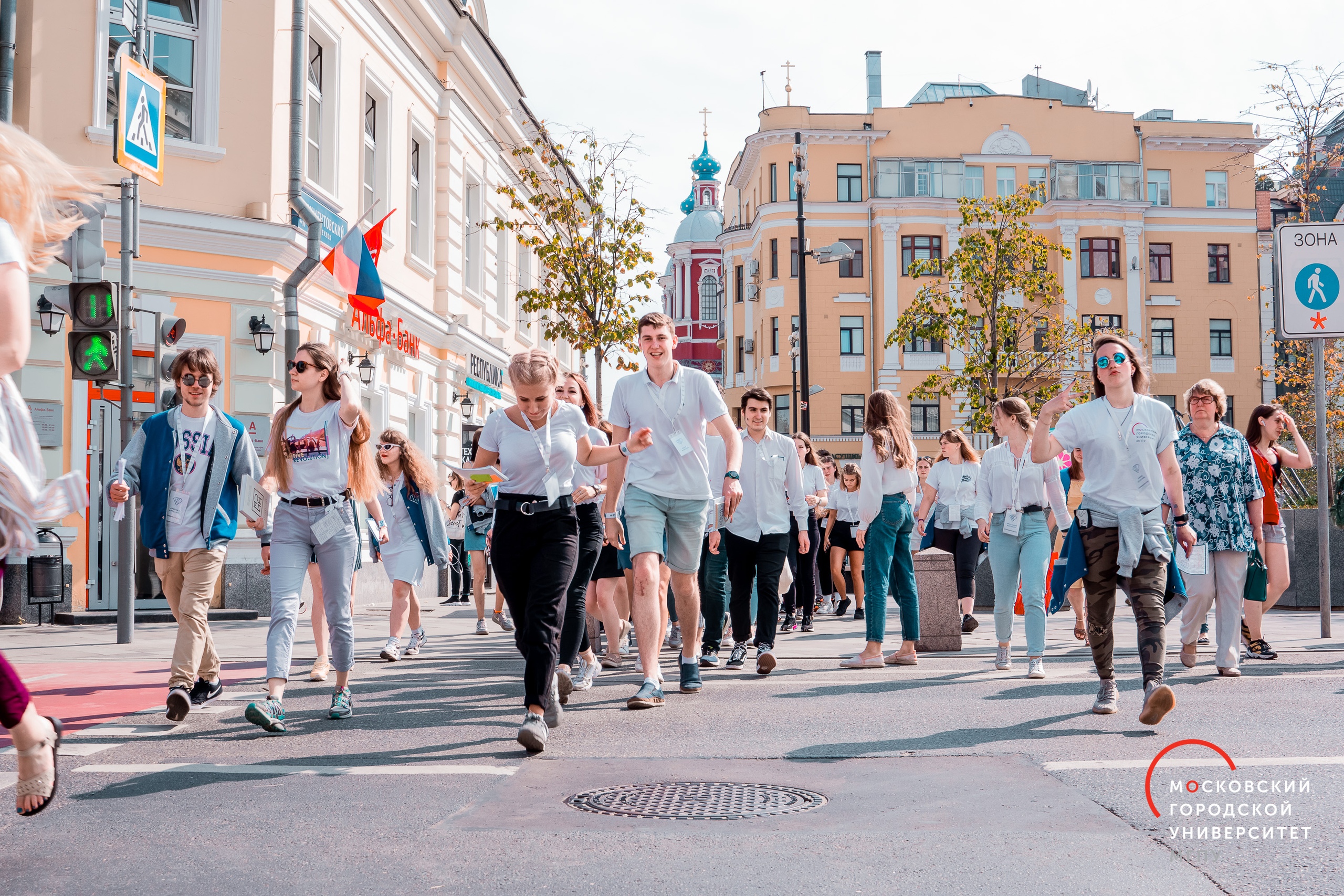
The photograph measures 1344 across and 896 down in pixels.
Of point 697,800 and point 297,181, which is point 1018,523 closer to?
point 697,800

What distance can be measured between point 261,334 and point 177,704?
9997mm

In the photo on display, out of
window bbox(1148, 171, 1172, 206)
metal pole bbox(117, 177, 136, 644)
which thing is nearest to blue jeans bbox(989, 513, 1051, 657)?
metal pole bbox(117, 177, 136, 644)

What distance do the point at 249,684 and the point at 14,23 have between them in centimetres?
932

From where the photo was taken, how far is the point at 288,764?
5672mm

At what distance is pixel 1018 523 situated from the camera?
9.25 meters

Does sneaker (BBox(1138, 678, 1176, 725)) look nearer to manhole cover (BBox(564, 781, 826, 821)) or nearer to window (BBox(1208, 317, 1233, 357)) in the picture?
manhole cover (BBox(564, 781, 826, 821))

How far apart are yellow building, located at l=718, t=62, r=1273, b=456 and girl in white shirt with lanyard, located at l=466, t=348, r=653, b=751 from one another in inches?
1949

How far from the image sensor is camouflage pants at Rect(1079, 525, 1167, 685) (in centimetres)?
669

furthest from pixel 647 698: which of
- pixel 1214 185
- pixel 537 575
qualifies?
pixel 1214 185

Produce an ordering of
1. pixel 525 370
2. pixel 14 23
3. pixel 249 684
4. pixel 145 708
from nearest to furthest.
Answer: pixel 525 370
pixel 145 708
pixel 249 684
pixel 14 23

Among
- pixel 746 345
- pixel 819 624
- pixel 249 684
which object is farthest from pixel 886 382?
pixel 249 684

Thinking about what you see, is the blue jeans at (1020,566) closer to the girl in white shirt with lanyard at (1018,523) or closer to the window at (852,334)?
the girl in white shirt with lanyard at (1018,523)

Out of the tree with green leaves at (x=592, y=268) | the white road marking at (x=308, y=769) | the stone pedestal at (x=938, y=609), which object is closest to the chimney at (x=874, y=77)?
the tree with green leaves at (x=592, y=268)

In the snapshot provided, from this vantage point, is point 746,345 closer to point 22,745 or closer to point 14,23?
point 14,23
